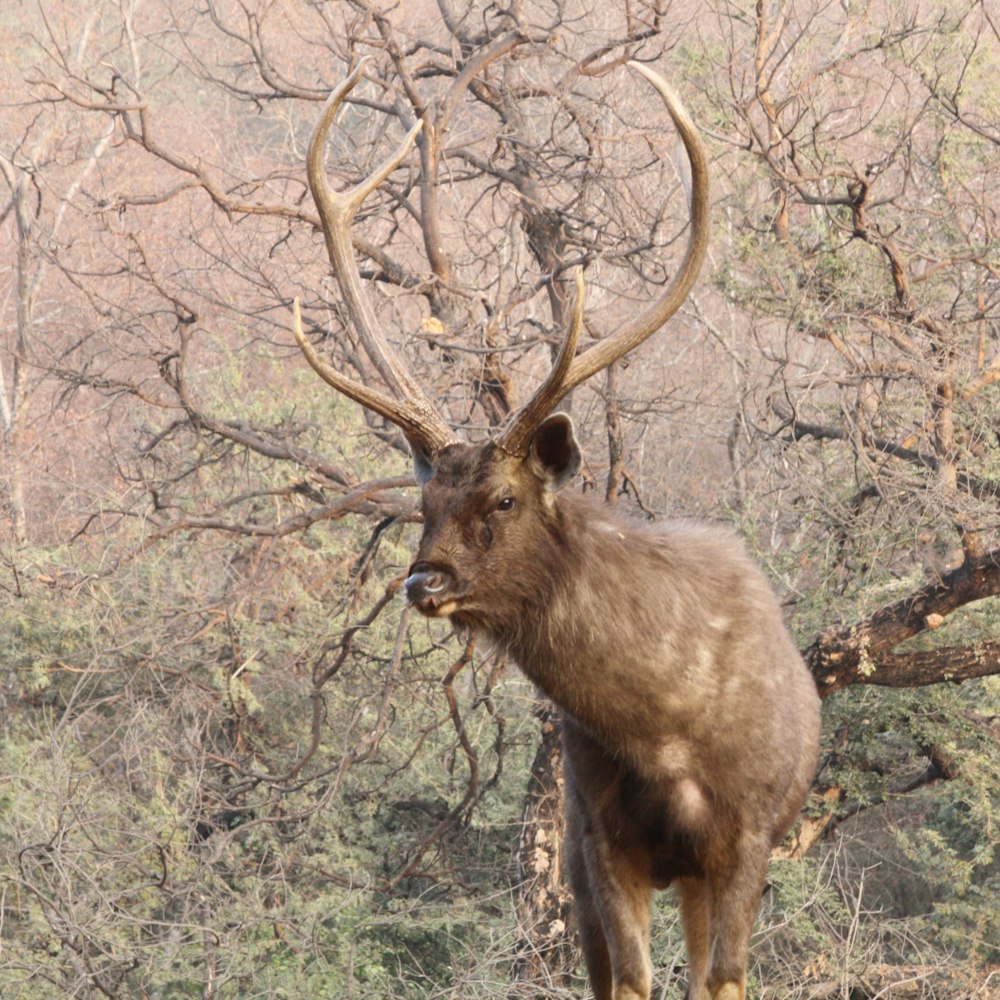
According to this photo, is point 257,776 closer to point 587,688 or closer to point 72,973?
point 72,973

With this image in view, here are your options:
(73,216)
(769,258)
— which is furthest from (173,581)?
(73,216)

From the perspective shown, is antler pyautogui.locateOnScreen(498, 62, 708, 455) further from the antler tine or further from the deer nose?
the deer nose

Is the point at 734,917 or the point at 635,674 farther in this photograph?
the point at 734,917

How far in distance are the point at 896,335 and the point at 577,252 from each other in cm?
292

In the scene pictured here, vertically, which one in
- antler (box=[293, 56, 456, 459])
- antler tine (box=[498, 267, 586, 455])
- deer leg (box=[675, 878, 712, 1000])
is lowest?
deer leg (box=[675, 878, 712, 1000])

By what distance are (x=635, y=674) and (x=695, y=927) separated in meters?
1.21

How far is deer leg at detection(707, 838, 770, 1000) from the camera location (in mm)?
5121

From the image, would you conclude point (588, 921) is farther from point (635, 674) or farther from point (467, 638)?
point (467, 638)

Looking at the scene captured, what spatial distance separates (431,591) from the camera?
455cm

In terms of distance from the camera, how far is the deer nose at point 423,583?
4523 millimetres

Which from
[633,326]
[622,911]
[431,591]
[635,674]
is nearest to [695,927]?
[622,911]

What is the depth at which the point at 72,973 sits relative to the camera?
9.29 meters

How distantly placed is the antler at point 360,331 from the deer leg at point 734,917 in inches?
65.5

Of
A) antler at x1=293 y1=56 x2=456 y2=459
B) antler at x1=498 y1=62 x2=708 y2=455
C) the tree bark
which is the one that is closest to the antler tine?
antler at x1=498 y1=62 x2=708 y2=455
